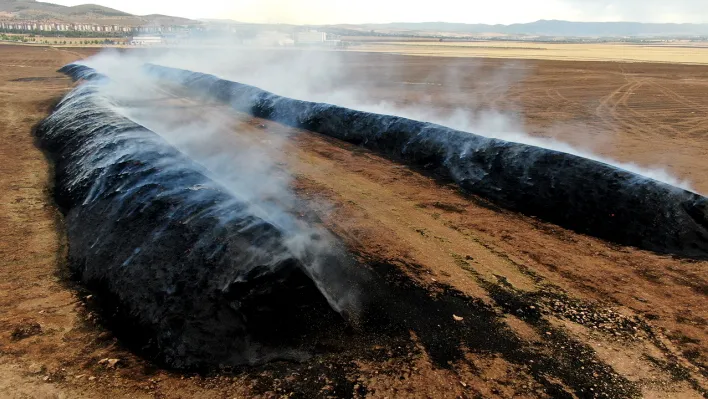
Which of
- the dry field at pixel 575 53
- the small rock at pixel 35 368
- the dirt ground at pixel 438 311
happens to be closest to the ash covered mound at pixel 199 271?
the dirt ground at pixel 438 311

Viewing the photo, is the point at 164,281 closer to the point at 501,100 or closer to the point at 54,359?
the point at 54,359

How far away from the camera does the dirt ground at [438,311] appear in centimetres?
388

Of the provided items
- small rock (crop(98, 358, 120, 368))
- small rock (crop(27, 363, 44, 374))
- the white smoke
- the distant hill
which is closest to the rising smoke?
small rock (crop(98, 358, 120, 368))

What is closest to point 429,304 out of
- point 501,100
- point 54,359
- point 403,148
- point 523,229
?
point 523,229

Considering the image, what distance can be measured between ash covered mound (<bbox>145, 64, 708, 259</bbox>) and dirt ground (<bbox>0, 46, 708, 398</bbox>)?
388 millimetres

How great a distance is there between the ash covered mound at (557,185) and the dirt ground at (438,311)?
1.27 feet

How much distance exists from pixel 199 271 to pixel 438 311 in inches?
111

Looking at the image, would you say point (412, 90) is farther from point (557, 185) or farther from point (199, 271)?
point (199, 271)

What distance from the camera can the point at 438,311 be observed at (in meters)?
4.91

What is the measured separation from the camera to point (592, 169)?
7.63m

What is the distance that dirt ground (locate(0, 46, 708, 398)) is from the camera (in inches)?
153

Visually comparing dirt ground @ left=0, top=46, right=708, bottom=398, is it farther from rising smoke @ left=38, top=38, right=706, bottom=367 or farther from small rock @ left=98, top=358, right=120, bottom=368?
rising smoke @ left=38, top=38, right=706, bottom=367

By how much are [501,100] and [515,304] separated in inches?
760

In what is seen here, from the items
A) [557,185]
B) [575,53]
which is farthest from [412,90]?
[575,53]
